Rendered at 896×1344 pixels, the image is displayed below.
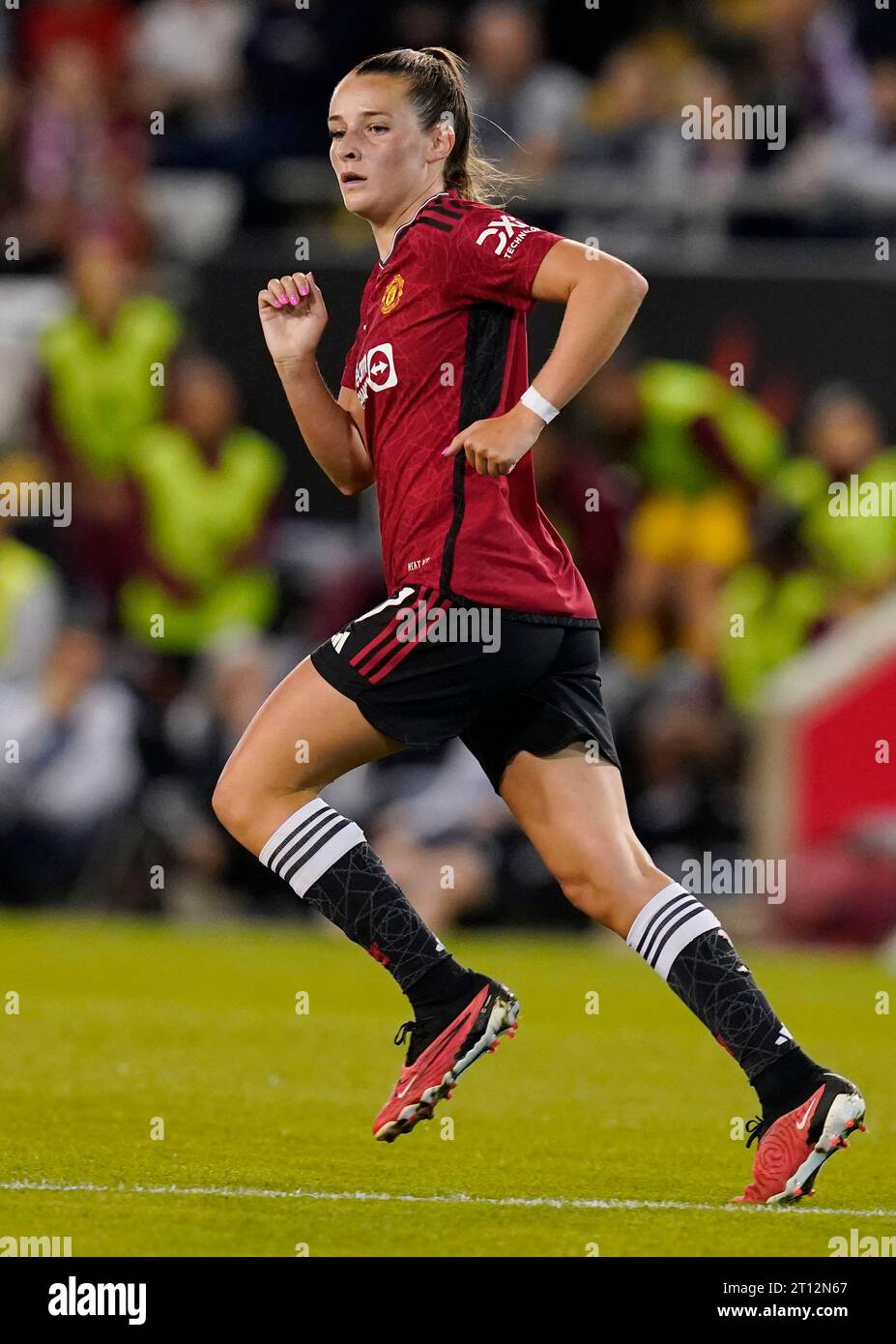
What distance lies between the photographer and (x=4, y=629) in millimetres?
12359

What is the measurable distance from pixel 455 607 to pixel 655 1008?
4500 millimetres

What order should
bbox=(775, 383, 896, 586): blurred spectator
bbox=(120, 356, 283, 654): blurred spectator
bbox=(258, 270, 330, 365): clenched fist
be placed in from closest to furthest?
bbox=(258, 270, 330, 365): clenched fist, bbox=(775, 383, 896, 586): blurred spectator, bbox=(120, 356, 283, 654): blurred spectator

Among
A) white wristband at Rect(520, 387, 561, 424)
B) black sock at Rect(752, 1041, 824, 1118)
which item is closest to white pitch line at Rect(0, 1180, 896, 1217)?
black sock at Rect(752, 1041, 824, 1118)

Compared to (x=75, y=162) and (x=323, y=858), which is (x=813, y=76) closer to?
(x=75, y=162)

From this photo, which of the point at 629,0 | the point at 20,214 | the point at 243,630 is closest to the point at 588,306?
the point at 243,630

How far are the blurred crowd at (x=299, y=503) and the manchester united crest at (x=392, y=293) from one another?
20.3 feet

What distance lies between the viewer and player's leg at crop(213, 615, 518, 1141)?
509 cm

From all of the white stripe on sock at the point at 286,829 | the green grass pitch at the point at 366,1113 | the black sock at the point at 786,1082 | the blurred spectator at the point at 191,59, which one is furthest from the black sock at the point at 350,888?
the blurred spectator at the point at 191,59

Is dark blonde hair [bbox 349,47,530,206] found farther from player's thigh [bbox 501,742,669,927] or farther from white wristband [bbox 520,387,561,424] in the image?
player's thigh [bbox 501,742,669,927]

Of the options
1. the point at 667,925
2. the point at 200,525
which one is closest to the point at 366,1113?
the point at 667,925

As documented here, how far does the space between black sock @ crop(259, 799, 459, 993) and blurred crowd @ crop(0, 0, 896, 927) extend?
5.95m

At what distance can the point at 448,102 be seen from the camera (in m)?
5.34

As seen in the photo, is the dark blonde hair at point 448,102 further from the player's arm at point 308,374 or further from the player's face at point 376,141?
the player's arm at point 308,374

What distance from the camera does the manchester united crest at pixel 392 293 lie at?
204 inches
